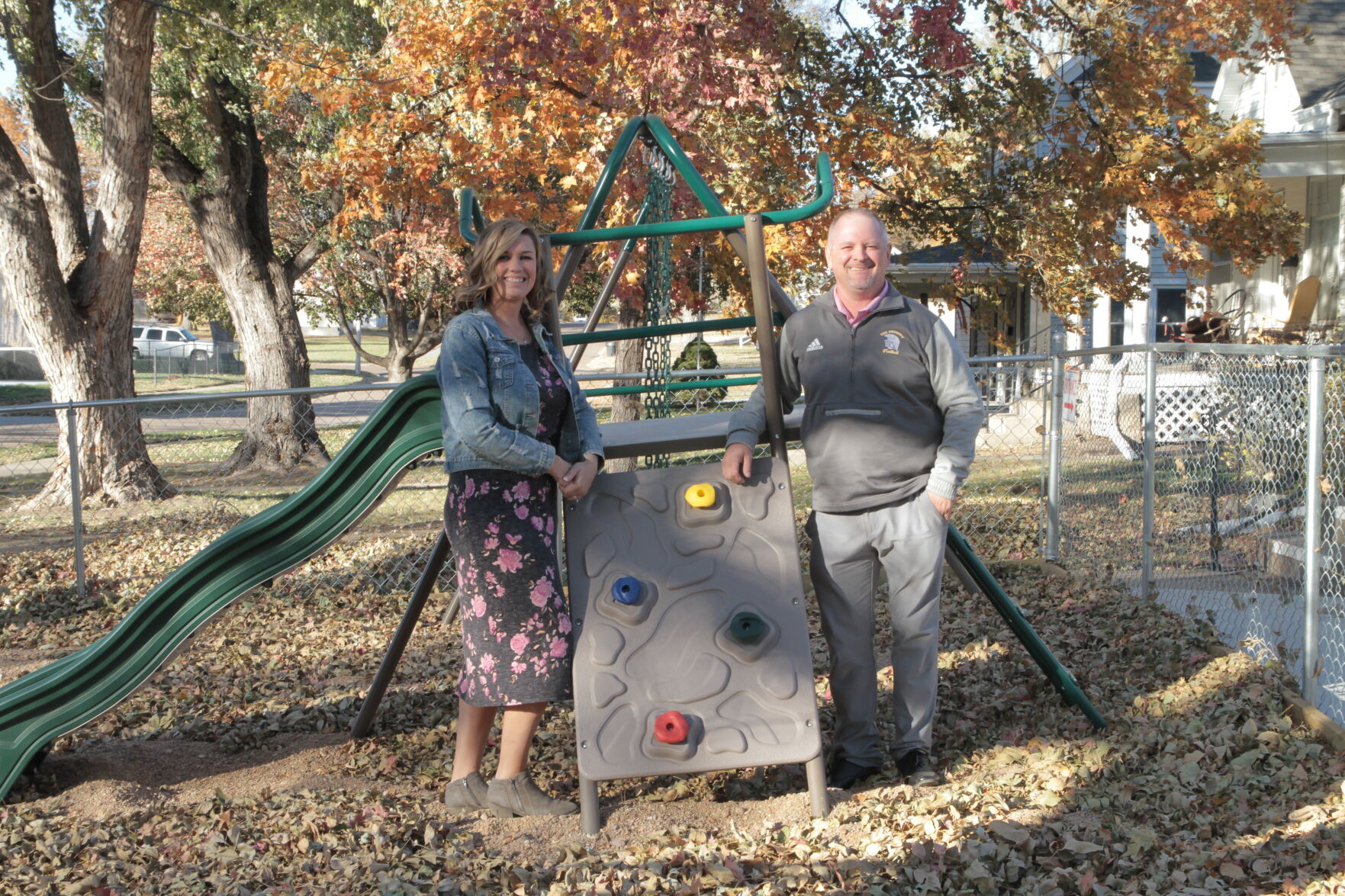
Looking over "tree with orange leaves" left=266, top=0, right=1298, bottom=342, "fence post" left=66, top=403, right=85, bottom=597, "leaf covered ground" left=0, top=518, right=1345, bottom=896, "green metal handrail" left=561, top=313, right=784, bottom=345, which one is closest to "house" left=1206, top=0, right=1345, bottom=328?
"tree with orange leaves" left=266, top=0, right=1298, bottom=342

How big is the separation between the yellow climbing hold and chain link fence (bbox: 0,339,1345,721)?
863 millimetres

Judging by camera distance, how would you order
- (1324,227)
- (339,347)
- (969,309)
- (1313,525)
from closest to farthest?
(1313,525) < (1324,227) < (969,309) < (339,347)

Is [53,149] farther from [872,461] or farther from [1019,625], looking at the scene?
[1019,625]

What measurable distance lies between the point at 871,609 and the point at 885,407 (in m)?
0.68

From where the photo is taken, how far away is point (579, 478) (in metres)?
3.54

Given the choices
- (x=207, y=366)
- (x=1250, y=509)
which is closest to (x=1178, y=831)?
(x=1250, y=509)

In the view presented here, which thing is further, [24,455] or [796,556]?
[24,455]

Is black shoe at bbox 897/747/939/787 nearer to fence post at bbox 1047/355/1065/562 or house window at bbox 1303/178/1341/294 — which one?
fence post at bbox 1047/355/1065/562

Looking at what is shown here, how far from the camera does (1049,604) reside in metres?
6.29

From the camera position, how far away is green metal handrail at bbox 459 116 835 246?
3.75 meters

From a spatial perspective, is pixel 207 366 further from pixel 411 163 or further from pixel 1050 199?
pixel 1050 199

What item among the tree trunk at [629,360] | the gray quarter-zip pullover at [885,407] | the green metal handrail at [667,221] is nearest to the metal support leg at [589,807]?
the gray quarter-zip pullover at [885,407]

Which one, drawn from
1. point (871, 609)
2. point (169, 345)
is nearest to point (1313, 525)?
point (871, 609)

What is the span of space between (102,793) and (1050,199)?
7412 millimetres
